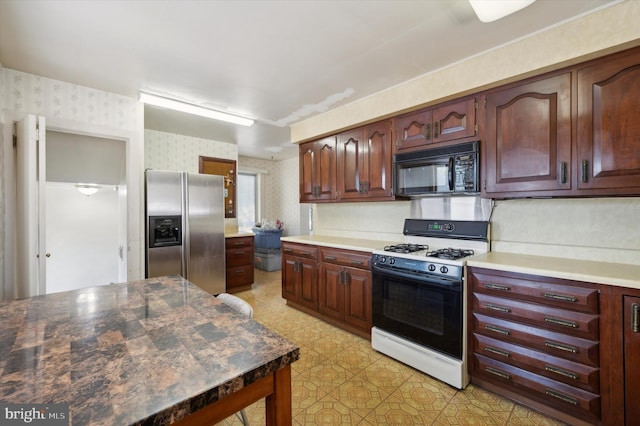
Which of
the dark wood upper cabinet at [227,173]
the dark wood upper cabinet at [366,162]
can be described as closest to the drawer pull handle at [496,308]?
the dark wood upper cabinet at [366,162]

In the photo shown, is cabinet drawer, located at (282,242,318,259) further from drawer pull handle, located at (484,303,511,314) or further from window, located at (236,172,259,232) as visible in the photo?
window, located at (236,172,259,232)

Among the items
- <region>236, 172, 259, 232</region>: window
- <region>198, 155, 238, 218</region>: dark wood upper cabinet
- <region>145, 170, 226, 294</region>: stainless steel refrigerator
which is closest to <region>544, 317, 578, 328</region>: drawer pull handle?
<region>145, 170, 226, 294</region>: stainless steel refrigerator

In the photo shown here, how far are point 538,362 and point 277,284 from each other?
146 inches

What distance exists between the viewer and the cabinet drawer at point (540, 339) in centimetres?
156

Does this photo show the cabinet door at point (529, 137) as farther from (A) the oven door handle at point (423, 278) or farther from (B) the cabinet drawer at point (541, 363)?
(B) the cabinet drawer at point (541, 363)

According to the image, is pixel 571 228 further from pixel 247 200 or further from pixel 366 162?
pixel 247 200

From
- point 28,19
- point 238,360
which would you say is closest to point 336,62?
point 28,19

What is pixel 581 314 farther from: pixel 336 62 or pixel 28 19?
pixel 28 19

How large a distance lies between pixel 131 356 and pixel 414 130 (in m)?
2.63

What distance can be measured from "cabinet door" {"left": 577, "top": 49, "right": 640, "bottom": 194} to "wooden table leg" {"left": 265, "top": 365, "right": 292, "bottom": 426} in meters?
2.15

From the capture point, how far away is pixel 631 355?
1.45 m

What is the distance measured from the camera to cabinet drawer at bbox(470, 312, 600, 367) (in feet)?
5.12

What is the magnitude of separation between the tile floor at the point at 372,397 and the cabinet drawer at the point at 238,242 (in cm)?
215

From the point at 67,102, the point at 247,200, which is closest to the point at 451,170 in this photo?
the point at 67,102
